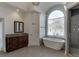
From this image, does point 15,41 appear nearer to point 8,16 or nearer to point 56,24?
point 8,16

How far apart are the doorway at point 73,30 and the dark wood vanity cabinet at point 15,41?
3.28m

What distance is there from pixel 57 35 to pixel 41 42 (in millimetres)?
1345

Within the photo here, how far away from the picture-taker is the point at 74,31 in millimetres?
5430

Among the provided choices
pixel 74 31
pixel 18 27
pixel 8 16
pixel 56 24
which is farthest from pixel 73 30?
pixel 8 16

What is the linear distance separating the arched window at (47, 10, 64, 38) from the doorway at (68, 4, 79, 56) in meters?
1.81

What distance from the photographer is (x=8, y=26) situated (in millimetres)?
6422

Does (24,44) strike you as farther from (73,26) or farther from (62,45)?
(73,26)

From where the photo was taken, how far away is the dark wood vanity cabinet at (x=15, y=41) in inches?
240

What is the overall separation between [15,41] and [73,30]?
3506mm

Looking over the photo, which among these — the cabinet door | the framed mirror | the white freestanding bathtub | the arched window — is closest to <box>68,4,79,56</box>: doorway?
the white freestanding bathtub

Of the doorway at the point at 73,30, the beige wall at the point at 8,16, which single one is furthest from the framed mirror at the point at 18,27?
the doorway at the point at 73,30

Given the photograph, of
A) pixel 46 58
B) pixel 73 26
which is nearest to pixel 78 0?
pixel 73 26

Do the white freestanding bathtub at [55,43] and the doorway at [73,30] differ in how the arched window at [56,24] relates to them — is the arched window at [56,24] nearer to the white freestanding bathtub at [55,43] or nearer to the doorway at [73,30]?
the white freestanding bathtub at [55,43]

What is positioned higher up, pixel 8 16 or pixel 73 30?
pixel 8 16
